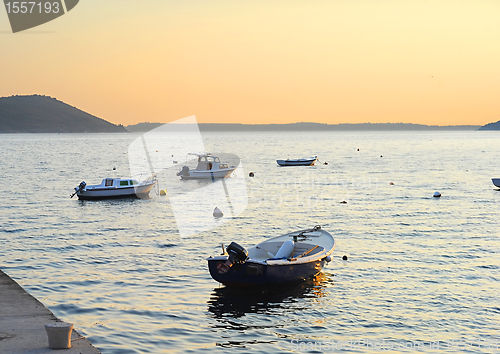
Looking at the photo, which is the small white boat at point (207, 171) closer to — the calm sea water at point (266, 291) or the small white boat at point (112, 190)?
the small white boat at point (112, 190)

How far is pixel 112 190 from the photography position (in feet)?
145

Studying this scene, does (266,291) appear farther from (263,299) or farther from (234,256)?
(234,256)

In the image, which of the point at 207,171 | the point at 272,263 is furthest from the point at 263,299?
the point at 207,171

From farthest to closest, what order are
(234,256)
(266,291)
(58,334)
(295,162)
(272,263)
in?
(295,162) < (266,291) < (272,263) < (234,256) < (58,334)

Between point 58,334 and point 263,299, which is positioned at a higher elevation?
Answer: point 58,334

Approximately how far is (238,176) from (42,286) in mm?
50693

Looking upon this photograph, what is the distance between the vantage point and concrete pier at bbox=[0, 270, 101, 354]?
10863 mm

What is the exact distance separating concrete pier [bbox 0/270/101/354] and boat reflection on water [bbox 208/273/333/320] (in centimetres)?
540

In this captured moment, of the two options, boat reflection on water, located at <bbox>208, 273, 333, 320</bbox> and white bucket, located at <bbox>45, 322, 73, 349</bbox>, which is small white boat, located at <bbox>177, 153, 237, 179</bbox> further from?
white bucket, located at <bbox>45, 322, 73, 349</bbox>

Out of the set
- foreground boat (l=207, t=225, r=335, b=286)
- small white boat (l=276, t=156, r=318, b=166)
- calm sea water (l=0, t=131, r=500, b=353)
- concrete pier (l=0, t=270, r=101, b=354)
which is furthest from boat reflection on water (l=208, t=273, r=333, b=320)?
small white boat (l=276, t=156, r=318, b=166)

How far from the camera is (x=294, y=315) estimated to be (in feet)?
54.6

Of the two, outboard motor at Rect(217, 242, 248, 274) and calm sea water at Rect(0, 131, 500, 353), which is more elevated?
outboard motor at Rect(217, 242, 248, 274)

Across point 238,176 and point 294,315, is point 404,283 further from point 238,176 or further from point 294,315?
point 238,176

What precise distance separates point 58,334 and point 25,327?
196 centimetres
